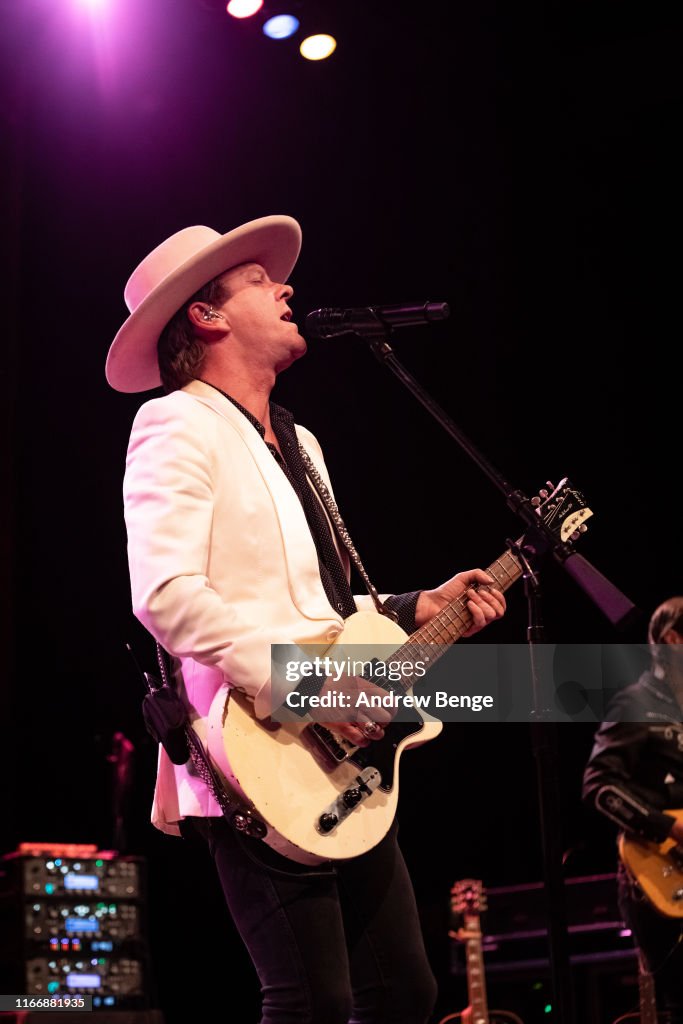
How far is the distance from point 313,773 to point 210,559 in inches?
19.7

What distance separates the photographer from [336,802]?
2.26m

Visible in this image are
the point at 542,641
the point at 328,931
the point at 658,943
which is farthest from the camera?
the point at 658,943

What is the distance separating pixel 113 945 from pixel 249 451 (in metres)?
3.03

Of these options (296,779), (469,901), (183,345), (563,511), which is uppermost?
(183,345)

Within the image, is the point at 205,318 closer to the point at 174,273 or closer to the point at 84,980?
the point at 174,273

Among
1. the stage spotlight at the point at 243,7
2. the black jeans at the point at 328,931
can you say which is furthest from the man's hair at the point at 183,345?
the stage spotlight at the point at 243,7

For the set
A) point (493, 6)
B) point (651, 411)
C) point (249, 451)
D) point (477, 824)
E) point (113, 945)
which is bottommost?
point (113, 945)

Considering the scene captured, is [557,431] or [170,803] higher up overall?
[557,431]

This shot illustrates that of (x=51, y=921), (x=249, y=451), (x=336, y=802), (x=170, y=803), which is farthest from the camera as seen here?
(x=51, y=921)

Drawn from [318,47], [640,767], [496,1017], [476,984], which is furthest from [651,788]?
[318,47]

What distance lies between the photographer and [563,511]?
3041 mm

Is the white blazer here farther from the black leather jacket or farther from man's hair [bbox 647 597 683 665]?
man's hair [bbox 647 597 683 665]

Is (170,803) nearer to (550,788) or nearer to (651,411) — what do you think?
(550,788)

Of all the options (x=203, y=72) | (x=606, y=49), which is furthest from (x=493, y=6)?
(x=203, y=72)
